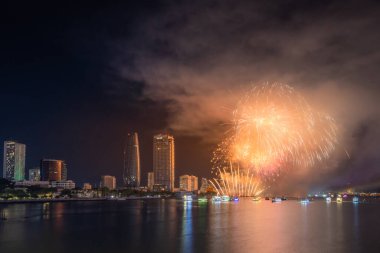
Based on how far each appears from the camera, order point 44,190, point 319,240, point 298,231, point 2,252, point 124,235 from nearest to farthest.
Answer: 1. point 2,252
2. point 319,240
3. point 124,235
4. point 298,231
5. point 44,190

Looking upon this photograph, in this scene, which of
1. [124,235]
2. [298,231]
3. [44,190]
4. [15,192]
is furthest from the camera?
[44,190]

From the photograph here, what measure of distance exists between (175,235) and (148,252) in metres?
9.98

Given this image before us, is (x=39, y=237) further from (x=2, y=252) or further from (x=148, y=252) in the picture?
(x=148, y=252)

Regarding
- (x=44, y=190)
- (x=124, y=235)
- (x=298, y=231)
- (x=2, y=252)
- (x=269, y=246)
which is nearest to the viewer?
(x=2, y=252)

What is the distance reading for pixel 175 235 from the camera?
4125 centimetres

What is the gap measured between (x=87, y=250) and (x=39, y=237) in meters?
9.98

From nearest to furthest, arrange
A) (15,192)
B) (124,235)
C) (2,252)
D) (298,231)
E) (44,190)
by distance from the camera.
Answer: (2,252)
(124,235)
(298,231)
(15,192)
(44,190)

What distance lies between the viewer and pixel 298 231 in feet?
146

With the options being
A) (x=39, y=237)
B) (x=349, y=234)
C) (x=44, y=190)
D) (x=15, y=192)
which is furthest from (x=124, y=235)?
(x=44, y=190)

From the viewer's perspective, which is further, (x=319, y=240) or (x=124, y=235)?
(x=124, y=235)

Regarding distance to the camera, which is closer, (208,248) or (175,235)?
(208,248)

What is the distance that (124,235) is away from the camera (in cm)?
4081

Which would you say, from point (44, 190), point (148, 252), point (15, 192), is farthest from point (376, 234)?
point (44, 190)

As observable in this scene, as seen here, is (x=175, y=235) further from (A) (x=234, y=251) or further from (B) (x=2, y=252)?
(B) (x=2, y=252)
